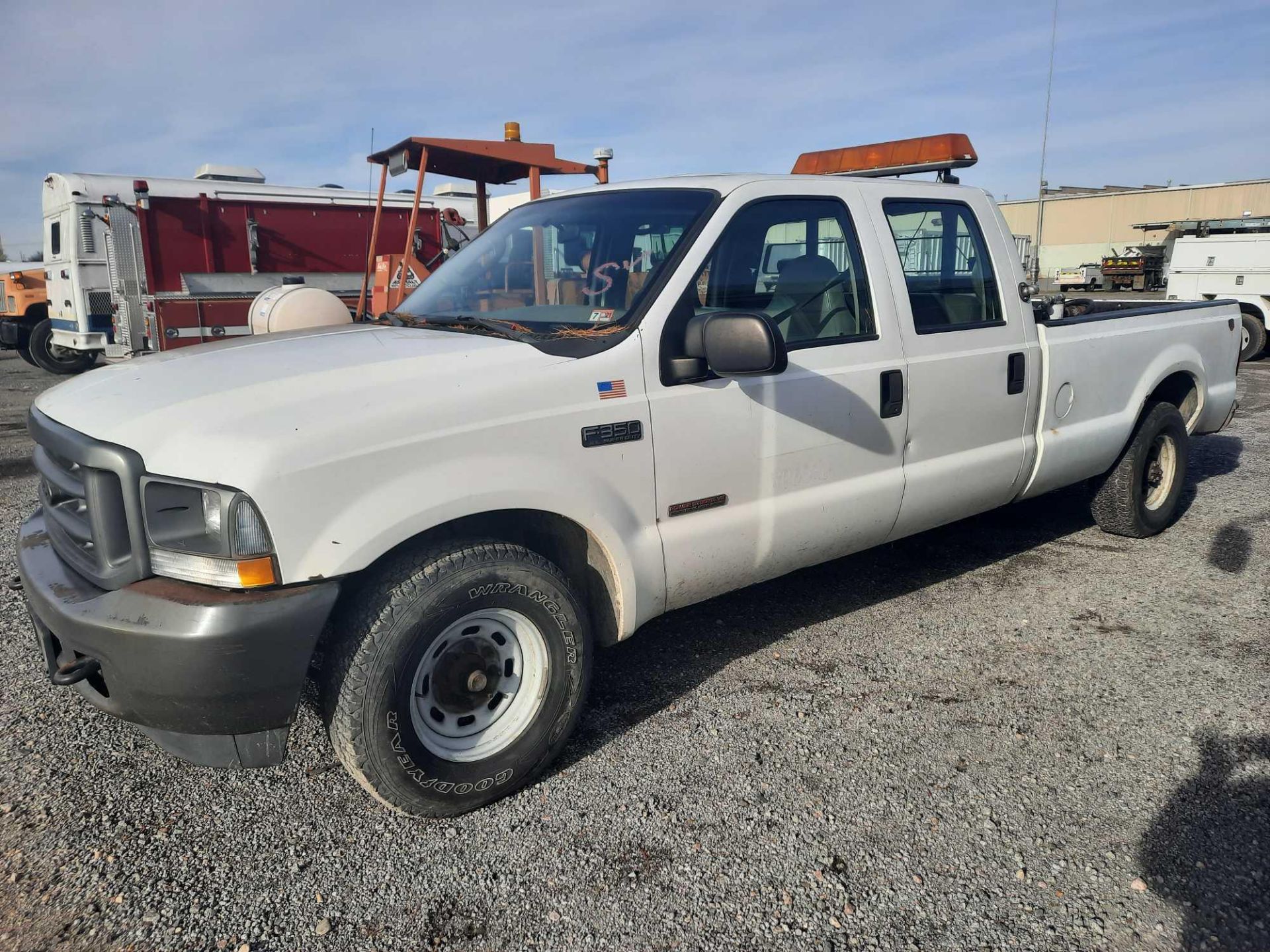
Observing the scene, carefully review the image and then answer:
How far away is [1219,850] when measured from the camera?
8.48 feet

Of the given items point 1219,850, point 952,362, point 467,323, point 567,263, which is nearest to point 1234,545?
point 952,362

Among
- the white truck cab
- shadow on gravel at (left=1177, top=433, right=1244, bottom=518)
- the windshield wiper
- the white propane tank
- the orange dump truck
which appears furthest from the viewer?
the orange dump truck

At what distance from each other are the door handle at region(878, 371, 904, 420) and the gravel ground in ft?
3.36

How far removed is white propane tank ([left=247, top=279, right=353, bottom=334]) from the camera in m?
8.23

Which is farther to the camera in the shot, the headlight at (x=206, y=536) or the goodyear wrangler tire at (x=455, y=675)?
the goodyear wrangler tire at (x=455, y=675)

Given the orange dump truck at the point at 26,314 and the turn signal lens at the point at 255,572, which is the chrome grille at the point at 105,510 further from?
the orange dump truck at the point at 26,314

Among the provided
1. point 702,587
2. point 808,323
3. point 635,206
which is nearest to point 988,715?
point 702,587

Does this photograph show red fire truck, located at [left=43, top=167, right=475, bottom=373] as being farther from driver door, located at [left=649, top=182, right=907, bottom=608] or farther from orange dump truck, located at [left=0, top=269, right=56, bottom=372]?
driver door, located at [left=649, top=182, right=907, bottom=608]

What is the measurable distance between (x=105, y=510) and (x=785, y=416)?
7.10ft

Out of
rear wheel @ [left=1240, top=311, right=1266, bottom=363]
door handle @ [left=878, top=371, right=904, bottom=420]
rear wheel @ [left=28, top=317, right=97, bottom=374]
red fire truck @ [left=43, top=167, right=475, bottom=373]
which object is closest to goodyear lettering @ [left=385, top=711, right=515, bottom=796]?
door handle @ [left=878, top=371, right=904, bottom=420]

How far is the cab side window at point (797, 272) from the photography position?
334cm

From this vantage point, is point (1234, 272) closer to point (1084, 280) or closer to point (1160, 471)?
point (1160, 471)

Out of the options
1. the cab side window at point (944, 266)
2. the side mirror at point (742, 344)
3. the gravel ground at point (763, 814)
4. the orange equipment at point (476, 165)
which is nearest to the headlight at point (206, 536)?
the gravel ground at point (763, 814)

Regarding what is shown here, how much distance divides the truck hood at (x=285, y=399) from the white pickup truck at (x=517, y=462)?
1cm
